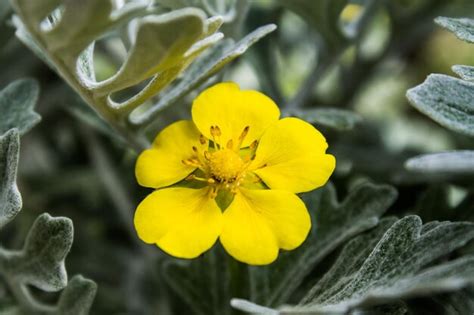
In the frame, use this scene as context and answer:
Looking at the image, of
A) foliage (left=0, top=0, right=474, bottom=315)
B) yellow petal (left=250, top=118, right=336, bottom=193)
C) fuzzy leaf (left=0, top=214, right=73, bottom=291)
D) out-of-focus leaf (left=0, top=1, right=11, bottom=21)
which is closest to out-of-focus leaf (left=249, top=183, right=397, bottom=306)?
foliage (left=0, top=0, right=474, bottom=315)

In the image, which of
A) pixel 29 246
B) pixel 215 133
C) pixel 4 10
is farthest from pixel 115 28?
pixel 4 10

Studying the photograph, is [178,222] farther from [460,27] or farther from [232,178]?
[460,27]

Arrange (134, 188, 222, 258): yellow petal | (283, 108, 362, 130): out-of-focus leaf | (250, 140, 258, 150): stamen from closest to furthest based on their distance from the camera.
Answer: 1. (134, 188, 222, 258): yellow petal
2. (250, 140, 258, 150): stamen
3. (283, 108, 362, 130): out-of-focus leaf

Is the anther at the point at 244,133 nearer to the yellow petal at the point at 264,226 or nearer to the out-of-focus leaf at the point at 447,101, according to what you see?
the yellow petal at the point at 264,226

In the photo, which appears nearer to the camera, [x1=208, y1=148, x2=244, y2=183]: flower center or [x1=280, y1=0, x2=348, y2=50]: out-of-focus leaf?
[x1=208, y1=148, x2=244, y2=183]: flower center

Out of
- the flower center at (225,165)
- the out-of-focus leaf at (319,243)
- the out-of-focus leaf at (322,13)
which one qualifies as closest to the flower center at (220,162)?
the flower center at (225,165)

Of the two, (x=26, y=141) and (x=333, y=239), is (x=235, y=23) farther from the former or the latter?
(x=26, y=141)

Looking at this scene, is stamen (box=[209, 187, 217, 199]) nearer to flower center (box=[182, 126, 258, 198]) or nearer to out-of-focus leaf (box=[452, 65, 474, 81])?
flower center (box=[182, 126, 258, 198])
